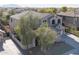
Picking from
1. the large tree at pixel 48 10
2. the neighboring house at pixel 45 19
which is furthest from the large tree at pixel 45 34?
the large tree at pixel 48 10

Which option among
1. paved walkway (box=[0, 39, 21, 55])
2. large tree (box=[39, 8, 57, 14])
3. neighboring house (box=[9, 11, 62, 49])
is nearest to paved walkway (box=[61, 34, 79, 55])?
neighboring house (box=[9, 11, 62, 49])

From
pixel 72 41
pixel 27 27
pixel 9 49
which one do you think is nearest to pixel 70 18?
pixel 72 41

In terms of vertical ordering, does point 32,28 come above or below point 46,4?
below

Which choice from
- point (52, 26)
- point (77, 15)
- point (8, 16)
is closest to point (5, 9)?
point (8, 16)

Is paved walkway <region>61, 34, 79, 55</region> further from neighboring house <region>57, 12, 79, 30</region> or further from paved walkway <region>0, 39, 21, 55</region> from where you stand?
paved walkway <region>0, 39, 21, 55</region>

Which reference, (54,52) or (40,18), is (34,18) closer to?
(40,18)

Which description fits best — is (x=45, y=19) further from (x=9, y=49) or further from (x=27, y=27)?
(x=9, y=49)
